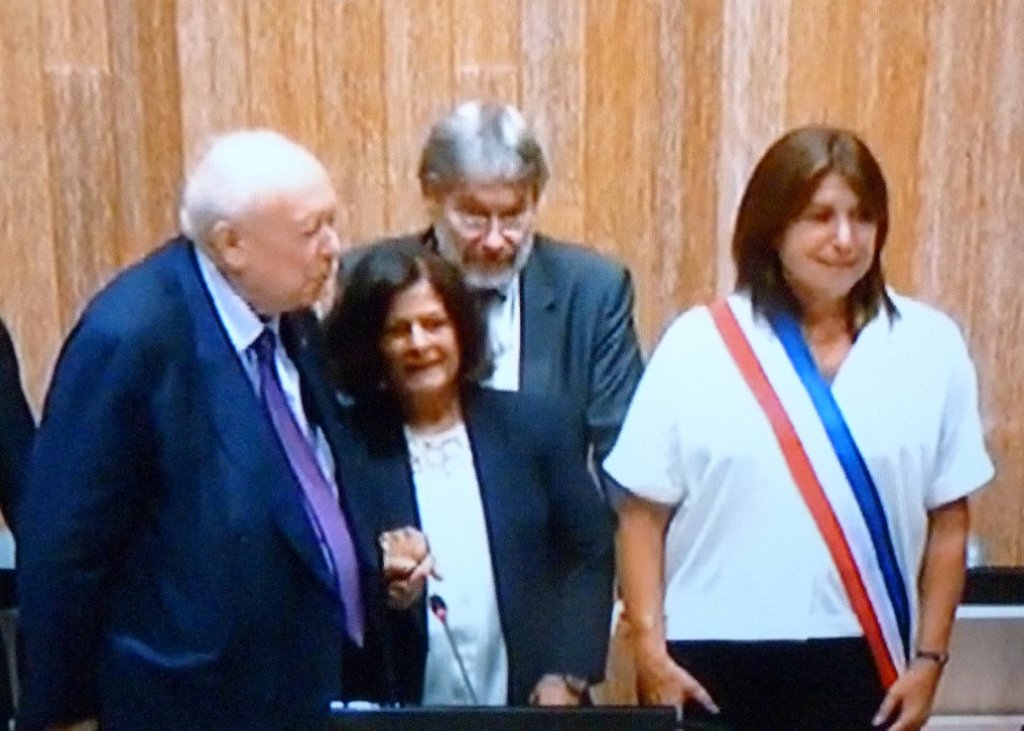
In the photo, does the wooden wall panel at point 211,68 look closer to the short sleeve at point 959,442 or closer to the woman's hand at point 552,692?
the woman's hand at point 552,692

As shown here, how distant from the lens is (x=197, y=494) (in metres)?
1.85

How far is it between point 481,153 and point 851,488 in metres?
0.65

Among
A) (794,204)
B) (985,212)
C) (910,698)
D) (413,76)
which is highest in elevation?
(413,76)

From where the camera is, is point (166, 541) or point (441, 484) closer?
point (166, 541)

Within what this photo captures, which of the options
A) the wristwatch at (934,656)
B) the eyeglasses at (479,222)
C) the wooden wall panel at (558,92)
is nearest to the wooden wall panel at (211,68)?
the wooden wall panel at (558,92)

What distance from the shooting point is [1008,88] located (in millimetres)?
2852

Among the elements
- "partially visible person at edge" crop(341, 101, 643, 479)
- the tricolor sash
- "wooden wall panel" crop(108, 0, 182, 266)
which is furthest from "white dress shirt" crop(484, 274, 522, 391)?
"wooden wall panel" crop(108, 0, 182, 266)

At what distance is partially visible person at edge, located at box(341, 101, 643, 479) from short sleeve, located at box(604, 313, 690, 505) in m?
0.13

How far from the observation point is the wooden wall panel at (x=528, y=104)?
280 centimetres

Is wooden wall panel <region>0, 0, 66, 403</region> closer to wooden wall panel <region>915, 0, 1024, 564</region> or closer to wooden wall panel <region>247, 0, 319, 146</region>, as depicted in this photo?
wooden wall panel <region>247, 0, 319, 146</region>

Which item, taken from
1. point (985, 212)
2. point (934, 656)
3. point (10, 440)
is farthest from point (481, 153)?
point (985, 212)

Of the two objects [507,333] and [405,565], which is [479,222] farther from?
[405,565]

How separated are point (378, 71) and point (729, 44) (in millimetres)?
609

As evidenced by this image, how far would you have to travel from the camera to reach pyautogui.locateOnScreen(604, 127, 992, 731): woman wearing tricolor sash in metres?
2.06
